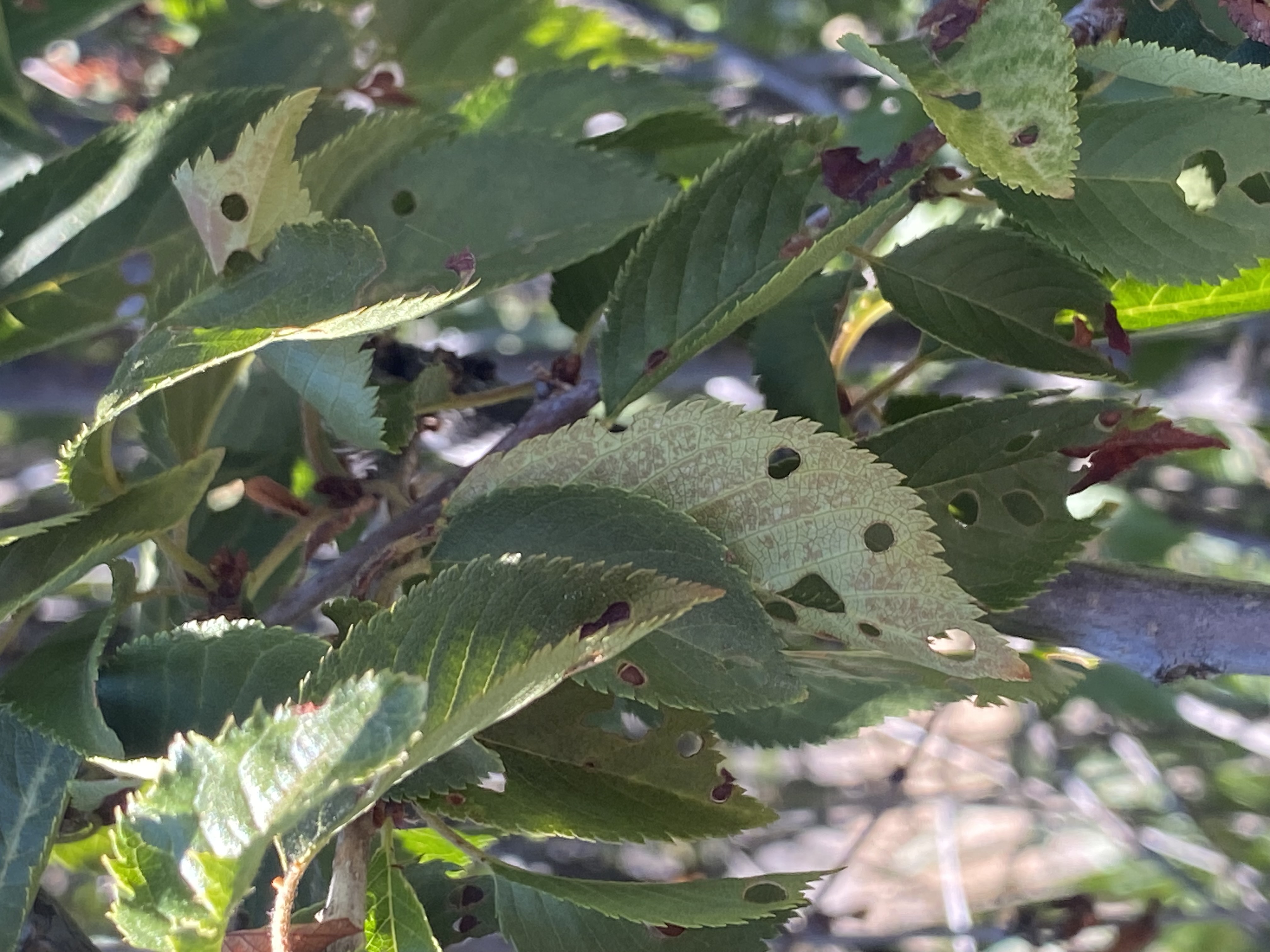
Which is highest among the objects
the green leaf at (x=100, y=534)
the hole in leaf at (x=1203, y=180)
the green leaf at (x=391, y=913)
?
the hole in leaf at (x=1203, y=180)

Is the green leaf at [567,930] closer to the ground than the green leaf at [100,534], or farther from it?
closer to the ground

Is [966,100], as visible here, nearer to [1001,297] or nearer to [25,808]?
[1001,297]

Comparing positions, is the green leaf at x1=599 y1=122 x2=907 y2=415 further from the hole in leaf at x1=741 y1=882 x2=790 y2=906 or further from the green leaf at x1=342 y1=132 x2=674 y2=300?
the hole in leaf at x1=741 y1=882 x2=790 y2=906

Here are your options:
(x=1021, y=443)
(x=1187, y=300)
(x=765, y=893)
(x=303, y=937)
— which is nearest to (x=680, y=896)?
(x=765, y=893)

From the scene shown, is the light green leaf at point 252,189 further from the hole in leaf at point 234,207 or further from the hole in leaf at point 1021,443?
the hole in leaf at point 1021,443

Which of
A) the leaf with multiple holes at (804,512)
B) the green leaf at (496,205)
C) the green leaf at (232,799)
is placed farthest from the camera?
the green leaf at (496,205)

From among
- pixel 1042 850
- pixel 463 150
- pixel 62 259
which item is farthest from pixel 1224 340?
pixel 1042 850

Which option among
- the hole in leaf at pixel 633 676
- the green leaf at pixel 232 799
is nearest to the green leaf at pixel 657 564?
the hole in leaf at pixel 633 676
